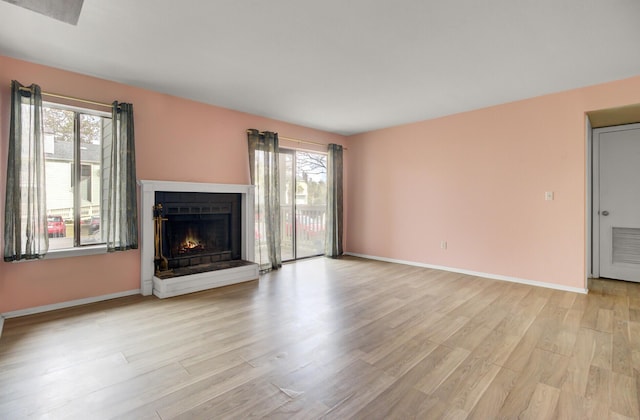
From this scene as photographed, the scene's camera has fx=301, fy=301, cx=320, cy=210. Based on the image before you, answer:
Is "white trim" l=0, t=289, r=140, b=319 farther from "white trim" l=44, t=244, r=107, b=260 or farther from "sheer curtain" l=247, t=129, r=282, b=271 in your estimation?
"sheer curtain" l=247, t=129, r=282, b=271

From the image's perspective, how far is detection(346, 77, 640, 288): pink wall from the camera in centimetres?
381

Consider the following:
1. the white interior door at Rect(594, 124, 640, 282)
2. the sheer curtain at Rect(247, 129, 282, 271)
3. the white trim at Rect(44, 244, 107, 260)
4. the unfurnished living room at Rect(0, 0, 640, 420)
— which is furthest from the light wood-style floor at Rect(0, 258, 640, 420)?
the sheer curtain at Rect(247, 129, 282, 271)

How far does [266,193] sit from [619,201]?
17.3ft

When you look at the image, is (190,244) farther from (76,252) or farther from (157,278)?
(76,252)

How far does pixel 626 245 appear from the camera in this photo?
4.36m

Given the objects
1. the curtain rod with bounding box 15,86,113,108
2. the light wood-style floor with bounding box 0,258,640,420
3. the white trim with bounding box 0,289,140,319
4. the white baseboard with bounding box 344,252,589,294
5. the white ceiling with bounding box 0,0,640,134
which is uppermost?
the white ceiling with bounding box 0,0,640,134

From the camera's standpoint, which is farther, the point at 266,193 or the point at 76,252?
the point at 266,193

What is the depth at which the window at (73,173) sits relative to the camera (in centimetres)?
329

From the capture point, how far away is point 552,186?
396cm

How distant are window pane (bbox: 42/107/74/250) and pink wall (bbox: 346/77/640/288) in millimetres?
4721

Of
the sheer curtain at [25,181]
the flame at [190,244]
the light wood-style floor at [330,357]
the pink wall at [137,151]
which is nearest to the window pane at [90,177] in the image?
the pink wall at [137,151]

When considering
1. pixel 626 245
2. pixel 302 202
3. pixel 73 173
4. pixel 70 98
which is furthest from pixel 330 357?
pixel 626 245

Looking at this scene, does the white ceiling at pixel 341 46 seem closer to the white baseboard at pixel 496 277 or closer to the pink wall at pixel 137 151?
the pink wall at pixel 137 151

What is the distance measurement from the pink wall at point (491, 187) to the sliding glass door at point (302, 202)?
96 centimetres
